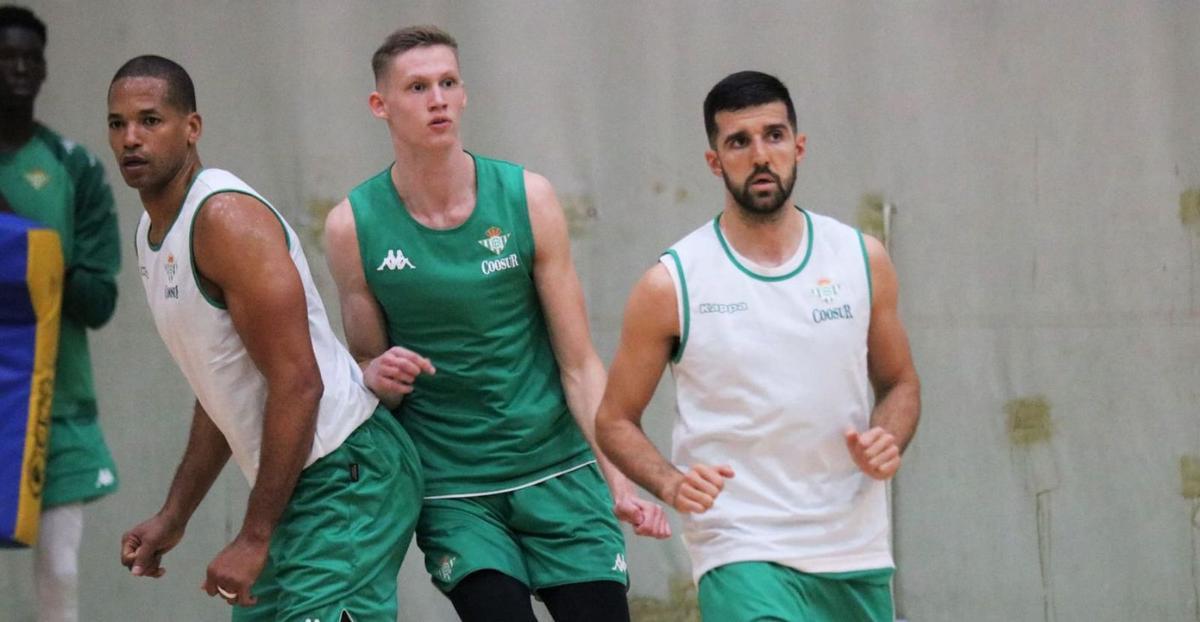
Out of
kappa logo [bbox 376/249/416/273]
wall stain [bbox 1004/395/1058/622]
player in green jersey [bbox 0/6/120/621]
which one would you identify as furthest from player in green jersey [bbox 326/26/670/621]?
wall stain [bbox 1004/395/1058/622]

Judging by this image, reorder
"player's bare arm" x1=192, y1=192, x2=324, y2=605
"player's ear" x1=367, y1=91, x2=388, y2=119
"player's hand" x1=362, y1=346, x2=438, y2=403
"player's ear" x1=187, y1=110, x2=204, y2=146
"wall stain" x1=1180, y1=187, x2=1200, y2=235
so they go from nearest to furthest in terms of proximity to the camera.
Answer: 1. "player's bare arm" x1=192, y1=192, x2=324, y2=605
2. "player's ear" x1=187, y1=110, x2=204, y2=146
3. "player's hand" x1=362, y1=346, x2=438, y2=403
4. "player's ear" x1=367, y1=91, x2=388, y2=119
5. "wall stain" x1=1180, y1=187, x2=1200, y2=235

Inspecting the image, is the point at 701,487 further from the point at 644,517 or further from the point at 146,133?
the point at 146,133

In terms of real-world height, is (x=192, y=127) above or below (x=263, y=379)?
above

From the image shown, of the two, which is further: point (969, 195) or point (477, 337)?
Result: point (969, 195)

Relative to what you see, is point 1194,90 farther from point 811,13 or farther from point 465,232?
point 465,232

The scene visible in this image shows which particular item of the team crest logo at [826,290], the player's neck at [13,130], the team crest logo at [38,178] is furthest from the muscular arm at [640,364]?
the player's neck at [13,130]

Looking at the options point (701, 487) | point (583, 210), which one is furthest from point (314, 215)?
point (701, 487)

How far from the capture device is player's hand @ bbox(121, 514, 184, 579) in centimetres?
362

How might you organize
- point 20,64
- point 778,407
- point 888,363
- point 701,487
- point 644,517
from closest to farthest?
point 701,487 → point 778,407 → point 888,363 → point 644,517 → point 20,64

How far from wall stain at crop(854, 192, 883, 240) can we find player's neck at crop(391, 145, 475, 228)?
189 cm

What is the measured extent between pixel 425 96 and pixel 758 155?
35.2 inches

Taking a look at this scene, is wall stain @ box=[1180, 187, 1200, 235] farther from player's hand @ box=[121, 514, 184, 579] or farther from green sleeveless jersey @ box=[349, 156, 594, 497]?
player's hand @ box=[121, 514, 184, 579]

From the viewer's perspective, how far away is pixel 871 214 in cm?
533

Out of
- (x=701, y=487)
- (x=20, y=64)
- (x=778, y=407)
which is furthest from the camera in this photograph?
(x=20, y=64)
